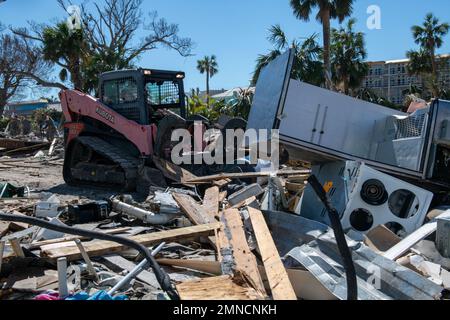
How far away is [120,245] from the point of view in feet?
Result: 16.7

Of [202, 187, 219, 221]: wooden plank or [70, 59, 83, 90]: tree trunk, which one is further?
[70, 59, 83, 90]: tree trunk

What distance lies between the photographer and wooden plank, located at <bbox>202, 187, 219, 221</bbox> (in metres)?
7.02

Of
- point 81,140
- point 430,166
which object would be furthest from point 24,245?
point 81,140

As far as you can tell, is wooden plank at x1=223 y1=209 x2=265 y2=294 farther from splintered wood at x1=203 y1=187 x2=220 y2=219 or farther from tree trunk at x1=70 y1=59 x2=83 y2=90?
tree trunk at x1=70 y1=59 x2=83 y2=90

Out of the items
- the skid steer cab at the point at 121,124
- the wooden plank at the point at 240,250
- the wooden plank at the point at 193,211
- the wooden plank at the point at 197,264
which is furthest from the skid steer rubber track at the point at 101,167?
the wooden plank at the point at 197,264

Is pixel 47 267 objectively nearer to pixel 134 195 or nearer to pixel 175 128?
pixel 134 195

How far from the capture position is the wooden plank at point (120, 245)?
4707mm

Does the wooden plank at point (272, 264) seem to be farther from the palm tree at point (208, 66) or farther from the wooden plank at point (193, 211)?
the palm tree at point (208, 66)

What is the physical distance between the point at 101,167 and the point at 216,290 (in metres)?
7.48

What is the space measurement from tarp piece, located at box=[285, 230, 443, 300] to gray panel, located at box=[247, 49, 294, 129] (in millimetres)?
2393

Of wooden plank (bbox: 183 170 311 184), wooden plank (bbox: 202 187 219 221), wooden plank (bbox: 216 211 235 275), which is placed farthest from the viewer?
wooden plank (bbox: 183 170 311 184)

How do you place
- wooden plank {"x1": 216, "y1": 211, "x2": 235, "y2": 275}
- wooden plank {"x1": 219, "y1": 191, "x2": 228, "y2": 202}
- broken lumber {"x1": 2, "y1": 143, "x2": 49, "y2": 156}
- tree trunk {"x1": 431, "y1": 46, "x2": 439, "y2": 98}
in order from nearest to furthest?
wooden plank {"x1": 216, "y1": 211, "x2": 235, "y2": 275} → wooden plank {"x1": 219, "y1": 191, "x2": 228, "y2": 202} → broken lumber {"x1": 2, "y1": 143, "x2": 49, "y2": 156} → tree trunk {"x1": 431, "y1": 46, "x2": 439, "y2": 98}

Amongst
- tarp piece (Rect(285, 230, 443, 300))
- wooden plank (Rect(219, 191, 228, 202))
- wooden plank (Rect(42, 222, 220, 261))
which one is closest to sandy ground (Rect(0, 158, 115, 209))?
wooden plank (Rect(219, 191, 228, 202))

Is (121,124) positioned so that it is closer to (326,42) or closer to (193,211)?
(193,211)
